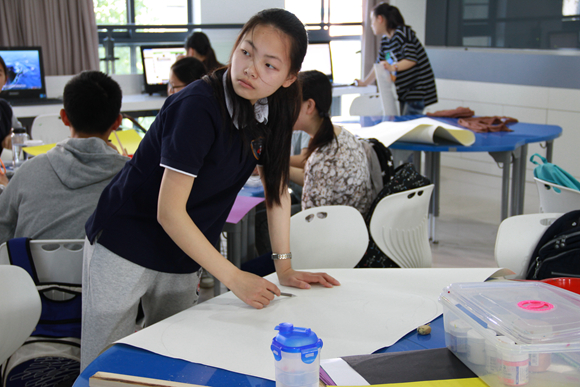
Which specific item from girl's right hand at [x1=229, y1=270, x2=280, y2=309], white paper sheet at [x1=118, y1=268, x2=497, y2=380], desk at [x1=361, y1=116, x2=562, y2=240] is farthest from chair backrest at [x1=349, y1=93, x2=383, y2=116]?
girl's right hand at [x1=229, y1=270, x2=280, y2=309]

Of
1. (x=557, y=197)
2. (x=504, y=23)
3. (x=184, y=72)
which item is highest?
(x=504, y=23)

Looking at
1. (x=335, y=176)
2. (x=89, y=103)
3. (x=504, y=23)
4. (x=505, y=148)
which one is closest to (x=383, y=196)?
(x=335, y=176)

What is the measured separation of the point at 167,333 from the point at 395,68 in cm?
390

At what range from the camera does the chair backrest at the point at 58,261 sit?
4.58 feet

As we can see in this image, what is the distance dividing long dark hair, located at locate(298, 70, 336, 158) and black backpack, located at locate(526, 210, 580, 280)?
2.81ft

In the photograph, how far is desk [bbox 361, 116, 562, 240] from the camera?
2.97 metres

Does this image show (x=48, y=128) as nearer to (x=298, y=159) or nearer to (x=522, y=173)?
(x=298, y=159)

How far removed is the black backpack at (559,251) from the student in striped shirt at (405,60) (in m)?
3.14

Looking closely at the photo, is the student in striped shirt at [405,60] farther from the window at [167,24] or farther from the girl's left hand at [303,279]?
the girl's left hand at [303,279]

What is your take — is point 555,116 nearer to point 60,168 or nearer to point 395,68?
point 395,68

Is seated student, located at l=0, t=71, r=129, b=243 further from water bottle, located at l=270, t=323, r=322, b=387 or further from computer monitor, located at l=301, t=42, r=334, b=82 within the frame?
computer monitor, located at l=301, t=42, r=334, b=82

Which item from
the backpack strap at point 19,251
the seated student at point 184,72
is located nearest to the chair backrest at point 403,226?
the backpack strap at point 19,251

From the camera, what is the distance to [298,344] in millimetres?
672

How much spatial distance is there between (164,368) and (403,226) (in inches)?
46.6
